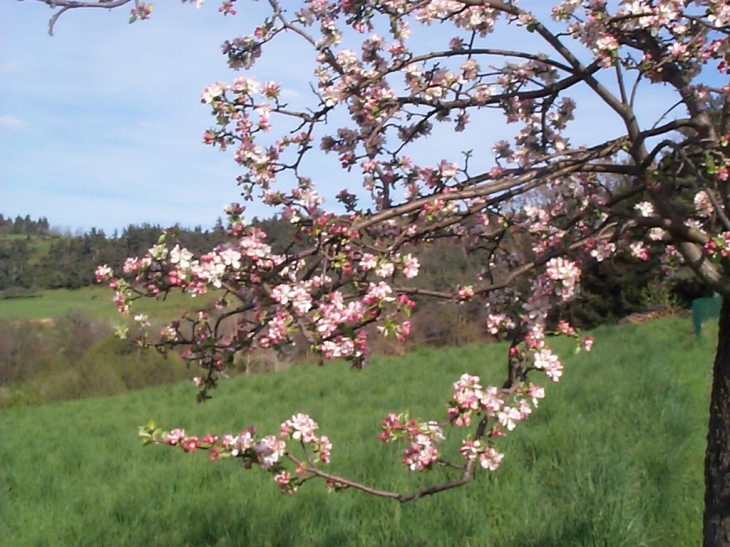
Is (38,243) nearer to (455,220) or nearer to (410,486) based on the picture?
(410,486)

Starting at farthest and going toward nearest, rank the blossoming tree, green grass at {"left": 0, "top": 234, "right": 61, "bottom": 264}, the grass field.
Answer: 1. green grass at {"left": 0, "top": 234, "right": 61, "bottom": 264}
2. the grass field
3. the blossoming tree

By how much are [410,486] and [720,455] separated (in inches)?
116

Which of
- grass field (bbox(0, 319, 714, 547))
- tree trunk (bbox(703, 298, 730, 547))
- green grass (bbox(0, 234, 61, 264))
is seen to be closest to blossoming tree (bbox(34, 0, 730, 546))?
tree trunk (bbox(703, 298, 730, 547))

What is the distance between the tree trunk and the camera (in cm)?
263

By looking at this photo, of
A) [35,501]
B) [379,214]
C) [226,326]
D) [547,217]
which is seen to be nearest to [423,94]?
[547,217]

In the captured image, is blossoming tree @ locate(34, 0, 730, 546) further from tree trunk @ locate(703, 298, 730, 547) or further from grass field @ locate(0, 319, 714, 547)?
grass field @ locate(0, 319, 714, 547)

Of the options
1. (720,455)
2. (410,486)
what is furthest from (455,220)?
(410,486)

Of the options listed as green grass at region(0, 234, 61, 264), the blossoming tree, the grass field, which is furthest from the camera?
green grass at region(0, 234, 61, 264)

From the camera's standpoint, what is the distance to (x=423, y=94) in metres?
→ 3.02

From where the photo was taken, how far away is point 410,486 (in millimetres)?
5328

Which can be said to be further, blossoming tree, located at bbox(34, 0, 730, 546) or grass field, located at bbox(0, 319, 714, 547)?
grass field, located at bbox(0, 319, 714, 547)

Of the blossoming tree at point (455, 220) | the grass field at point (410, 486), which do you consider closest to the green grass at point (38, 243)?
the grass field at point (410, 486)

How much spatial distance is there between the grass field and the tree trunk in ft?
4.37

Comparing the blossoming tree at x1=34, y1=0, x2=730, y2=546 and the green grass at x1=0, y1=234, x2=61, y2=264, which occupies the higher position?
the green grass at x1=0, y1=234, x2=61, y2=264
